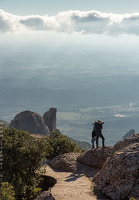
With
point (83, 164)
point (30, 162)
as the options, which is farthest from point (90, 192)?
point (83, 164)

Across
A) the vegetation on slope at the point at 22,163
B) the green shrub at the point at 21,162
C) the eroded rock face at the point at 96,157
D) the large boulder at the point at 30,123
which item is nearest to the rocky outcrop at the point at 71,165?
the eroded rock face at the point at 96,157

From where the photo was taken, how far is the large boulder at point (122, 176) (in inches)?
760

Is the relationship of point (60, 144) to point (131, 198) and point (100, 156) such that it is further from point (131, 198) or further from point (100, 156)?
point (131, 198)

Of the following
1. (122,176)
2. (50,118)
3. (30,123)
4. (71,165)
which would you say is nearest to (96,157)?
(71,165)

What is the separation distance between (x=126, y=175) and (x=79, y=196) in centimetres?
375

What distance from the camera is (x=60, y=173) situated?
2931cm

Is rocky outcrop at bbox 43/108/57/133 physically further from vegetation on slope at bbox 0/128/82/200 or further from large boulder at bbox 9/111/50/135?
vegetation on slope at bbox 0/128/82/200

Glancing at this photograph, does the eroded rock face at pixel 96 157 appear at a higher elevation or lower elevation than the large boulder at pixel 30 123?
lower

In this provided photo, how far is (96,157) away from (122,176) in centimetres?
1058

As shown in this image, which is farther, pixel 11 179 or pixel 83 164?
pixel 83 164

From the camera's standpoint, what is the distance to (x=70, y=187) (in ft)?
74.1

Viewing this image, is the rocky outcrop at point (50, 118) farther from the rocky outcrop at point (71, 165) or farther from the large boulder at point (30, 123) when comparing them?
the rocky outcrop at point (71, 165)

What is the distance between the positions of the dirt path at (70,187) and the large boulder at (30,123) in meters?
75.3

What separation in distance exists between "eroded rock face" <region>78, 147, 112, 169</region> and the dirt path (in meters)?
2.94
